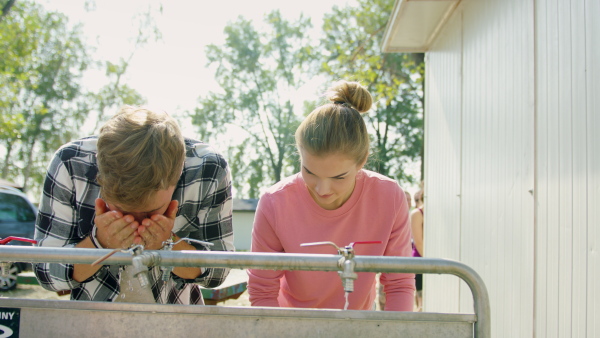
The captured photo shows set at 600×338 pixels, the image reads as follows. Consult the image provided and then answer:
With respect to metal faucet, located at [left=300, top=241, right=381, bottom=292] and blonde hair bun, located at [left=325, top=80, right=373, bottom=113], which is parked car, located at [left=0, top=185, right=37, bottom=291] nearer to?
blonde hair bun, located at [left=325, top=80, right=373, bottom=113]

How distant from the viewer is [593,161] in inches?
87.0

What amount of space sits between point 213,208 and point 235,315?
783mm

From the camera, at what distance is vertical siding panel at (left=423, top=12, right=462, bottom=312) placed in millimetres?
4926

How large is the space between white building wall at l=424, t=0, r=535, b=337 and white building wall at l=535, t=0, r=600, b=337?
0.15m

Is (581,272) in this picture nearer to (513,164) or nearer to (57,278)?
(513,164)

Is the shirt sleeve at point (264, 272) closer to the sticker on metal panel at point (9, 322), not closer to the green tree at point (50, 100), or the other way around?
the sticker on metal panel at point (9, 322)

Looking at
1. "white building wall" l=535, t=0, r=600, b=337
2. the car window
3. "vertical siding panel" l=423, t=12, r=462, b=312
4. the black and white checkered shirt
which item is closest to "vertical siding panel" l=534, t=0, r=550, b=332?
"white building wall" l=535, t=0, r=600, b=337

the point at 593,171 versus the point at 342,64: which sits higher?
the point at 342,64

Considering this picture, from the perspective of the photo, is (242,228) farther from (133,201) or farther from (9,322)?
(9,322)

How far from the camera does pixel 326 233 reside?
2164mm

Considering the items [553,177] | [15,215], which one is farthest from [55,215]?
[15,215]

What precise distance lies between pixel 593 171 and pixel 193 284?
1.59 m

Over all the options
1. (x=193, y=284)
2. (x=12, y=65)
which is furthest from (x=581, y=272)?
(x=12, y=65)

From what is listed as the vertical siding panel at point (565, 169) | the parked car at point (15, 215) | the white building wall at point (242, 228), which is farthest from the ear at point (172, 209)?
the white building wall at point (242, 228)
